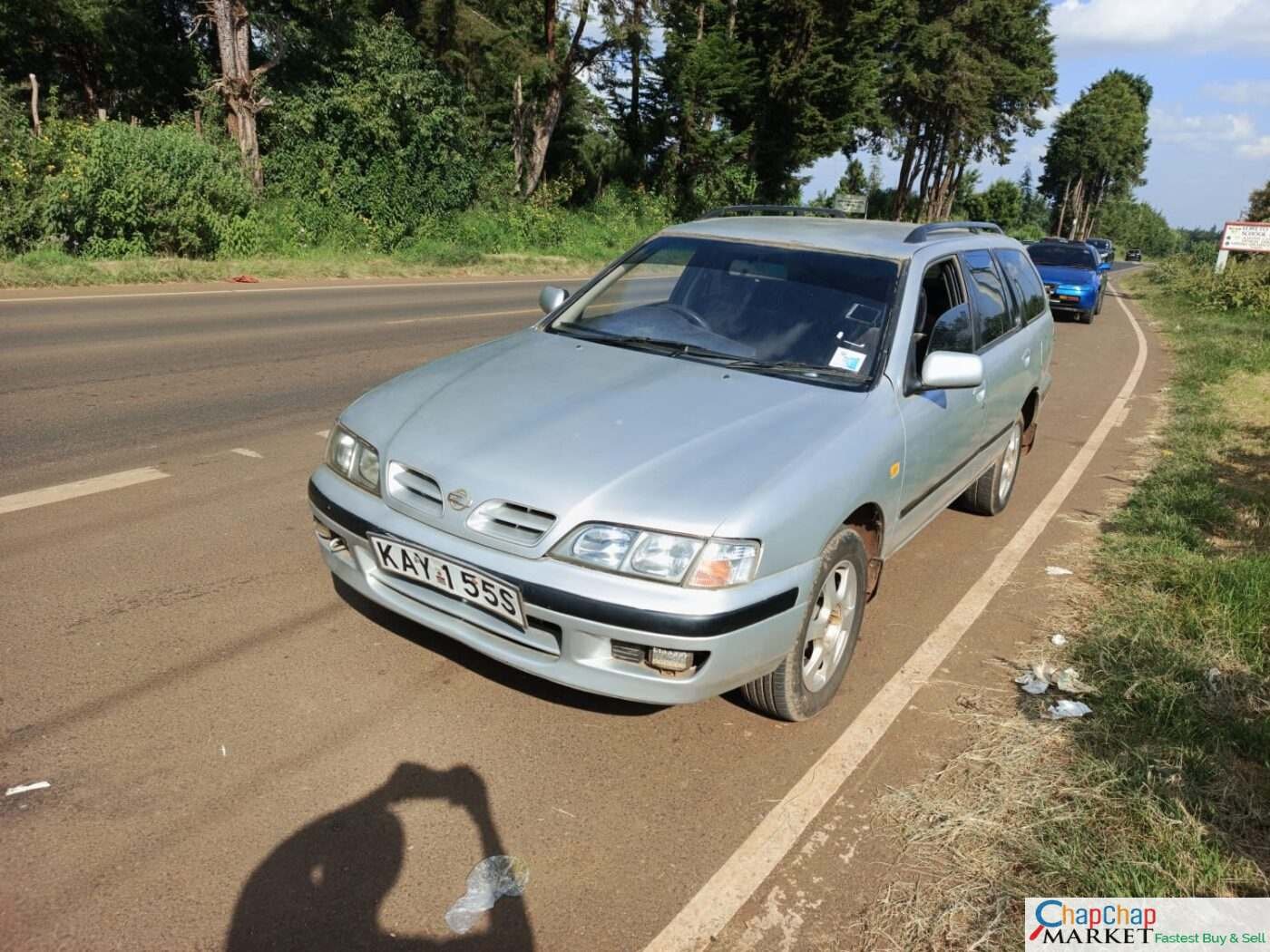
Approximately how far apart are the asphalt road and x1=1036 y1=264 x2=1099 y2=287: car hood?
16578 millimetres

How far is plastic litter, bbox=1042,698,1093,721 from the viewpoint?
358cm

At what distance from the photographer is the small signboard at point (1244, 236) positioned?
2669cm

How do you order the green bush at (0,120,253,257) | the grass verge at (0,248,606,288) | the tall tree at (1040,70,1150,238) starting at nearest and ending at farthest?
1. the grass verge at (0,248,606,288)
2. the green bush at (0,120,253,257)
3. the tall tree at (1040,70,1150,238)

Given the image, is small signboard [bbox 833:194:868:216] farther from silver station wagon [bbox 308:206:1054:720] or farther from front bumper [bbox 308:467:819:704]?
front bumper [bbox 308:467:819:704]

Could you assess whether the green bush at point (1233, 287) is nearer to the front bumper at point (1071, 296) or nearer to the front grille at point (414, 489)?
the front bumper at point (1071, 296)

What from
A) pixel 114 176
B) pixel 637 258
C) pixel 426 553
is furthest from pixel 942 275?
pixel 114 176

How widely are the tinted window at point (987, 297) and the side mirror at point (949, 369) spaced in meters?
1.26

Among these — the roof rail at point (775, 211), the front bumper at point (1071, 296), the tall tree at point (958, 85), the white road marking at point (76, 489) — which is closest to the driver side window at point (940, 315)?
the roof rail at point (775, 211)

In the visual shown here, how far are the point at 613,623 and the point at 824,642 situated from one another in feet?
3.47

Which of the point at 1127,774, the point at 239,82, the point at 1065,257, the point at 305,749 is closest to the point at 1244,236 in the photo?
the point at 1065,257

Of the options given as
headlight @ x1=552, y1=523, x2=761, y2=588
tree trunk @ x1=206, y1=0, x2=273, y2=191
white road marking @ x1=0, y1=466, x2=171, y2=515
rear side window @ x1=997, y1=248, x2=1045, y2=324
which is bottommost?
white road marking @ x1=0, y1=466, x2=171, y2=515

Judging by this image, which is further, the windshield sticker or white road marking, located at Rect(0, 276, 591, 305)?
white road marking, located at Rect(0, 276, 591, 305)

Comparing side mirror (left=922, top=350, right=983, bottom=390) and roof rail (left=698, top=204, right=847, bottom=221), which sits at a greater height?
roof rail (left=698, top=204, right=847, bottom=221)

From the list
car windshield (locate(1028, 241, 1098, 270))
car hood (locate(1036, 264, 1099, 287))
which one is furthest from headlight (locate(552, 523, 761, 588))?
car windshield (locate(1028, 241, 1098, 270))
